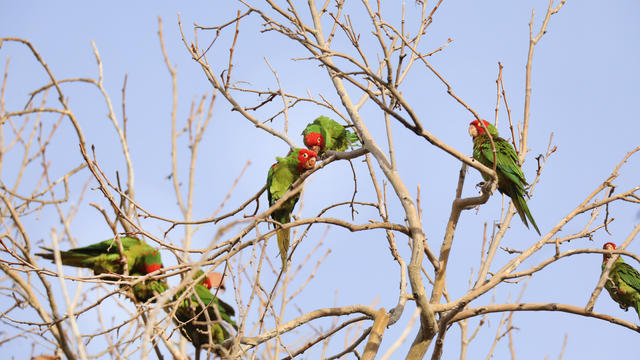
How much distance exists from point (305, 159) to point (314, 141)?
91 centimetres

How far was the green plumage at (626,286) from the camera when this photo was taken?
16.9ft

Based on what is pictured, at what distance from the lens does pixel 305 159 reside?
13.8 ft

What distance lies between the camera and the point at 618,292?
207 inches

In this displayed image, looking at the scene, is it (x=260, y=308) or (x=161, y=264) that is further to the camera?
(x=161, y=264)

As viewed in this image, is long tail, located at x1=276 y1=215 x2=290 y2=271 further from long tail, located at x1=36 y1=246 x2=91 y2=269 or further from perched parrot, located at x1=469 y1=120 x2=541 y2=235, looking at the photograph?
long tail, located at x1=36 y1=246 x2=91 y2=269

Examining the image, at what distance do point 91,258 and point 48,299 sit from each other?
1.17 metres

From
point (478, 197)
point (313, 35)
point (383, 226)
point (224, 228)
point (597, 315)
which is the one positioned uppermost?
point (313, 35)

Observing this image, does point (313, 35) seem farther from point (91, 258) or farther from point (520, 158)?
point (91, 258)

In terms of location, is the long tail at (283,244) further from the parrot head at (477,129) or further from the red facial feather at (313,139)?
the parrot head at (477,129)

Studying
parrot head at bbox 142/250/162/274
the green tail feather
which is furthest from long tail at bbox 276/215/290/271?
parrot head at bbox 142/250/162/274

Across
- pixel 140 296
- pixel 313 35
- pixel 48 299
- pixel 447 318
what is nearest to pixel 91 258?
pixel 140 296

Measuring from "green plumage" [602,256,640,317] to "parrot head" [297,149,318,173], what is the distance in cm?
297

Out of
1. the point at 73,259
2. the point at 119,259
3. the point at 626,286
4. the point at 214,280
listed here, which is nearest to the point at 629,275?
the point at 626,286

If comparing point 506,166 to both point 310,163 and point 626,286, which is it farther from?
point 626,286
